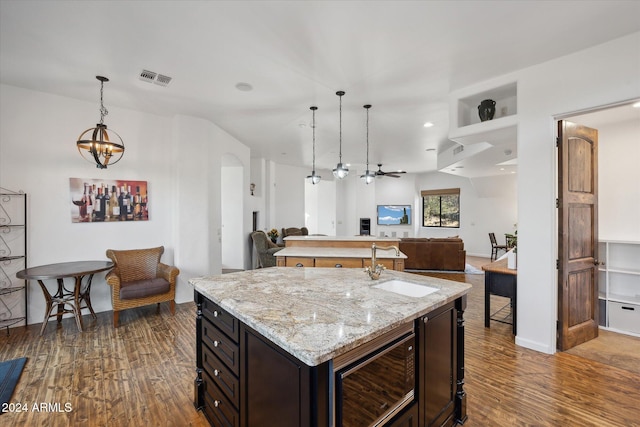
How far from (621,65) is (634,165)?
1606 mm

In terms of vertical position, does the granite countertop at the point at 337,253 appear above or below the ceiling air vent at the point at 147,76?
below

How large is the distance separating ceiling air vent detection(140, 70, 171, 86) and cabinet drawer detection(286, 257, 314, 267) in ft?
8.57

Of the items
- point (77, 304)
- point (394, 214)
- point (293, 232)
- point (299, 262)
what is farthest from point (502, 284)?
point (394, 214)

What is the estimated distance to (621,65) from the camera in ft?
8.21

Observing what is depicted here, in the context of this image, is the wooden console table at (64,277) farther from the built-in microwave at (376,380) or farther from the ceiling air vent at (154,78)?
the built-in microwave at (376,380)

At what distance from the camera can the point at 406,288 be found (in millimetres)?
2170

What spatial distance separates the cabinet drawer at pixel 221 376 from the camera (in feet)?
5.28

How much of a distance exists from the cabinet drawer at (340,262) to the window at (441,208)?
749 centimetres

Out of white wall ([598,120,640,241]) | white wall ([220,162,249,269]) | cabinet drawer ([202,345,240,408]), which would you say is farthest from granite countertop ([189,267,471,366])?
white wall ([220,162,249,269])

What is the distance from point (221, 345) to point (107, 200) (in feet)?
11.6

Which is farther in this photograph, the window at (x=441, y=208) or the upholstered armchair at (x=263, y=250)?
the window at (x=441, y=208)

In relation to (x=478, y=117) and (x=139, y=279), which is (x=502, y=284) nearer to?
(x=478, y=117)

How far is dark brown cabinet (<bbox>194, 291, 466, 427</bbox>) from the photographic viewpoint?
1.16 m

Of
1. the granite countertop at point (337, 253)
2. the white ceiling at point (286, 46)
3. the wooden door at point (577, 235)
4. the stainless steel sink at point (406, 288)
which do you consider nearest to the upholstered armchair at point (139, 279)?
the granite countertop at point (337, 253)
